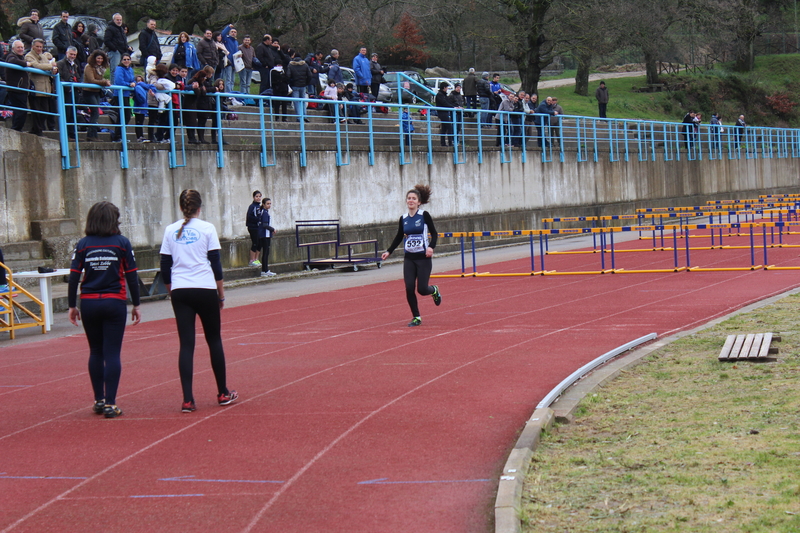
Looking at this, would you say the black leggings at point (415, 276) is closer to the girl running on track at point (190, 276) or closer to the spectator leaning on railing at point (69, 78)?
the girl running on track at point (190, 276)

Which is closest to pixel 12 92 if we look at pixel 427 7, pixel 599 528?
pixel 599 528

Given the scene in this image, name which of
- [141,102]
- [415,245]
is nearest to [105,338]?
[415,245]

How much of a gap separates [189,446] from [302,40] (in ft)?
142

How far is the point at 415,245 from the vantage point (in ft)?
41.5

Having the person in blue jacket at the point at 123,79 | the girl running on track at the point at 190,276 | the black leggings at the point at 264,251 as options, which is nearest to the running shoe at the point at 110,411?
the girl running on track at the point at 190,276

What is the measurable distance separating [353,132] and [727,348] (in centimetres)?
1659

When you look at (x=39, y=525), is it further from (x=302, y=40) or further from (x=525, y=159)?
(x=302, y=40)

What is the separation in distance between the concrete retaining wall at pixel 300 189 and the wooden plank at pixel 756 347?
41.6ft

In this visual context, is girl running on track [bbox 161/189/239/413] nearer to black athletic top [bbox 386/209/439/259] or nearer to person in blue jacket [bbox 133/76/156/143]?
black athletic top [bbox 386/209/439/259]

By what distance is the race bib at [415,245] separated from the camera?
41.5 ft

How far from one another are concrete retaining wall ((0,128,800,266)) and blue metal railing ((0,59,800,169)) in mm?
247

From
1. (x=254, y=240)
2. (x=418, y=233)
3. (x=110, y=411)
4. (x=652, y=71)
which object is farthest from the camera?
(x=652, y=71)

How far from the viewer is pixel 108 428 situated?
24.4 feet

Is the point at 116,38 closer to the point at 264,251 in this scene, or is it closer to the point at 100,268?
the point at 264,251
